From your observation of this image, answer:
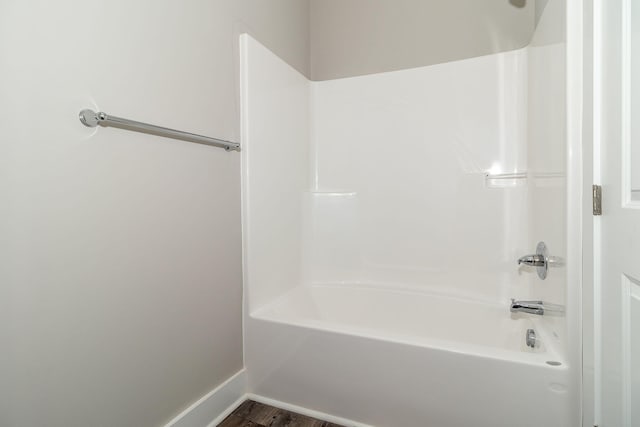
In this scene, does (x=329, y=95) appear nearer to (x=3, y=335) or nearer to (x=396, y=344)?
(x=396, y=344)

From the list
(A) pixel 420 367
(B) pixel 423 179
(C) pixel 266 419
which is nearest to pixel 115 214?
(C) pixel 266 419

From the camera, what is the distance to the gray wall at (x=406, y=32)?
1.80 metres

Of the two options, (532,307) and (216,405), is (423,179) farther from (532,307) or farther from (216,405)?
(216,405)

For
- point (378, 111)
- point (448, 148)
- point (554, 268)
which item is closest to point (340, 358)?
point (554, 268)

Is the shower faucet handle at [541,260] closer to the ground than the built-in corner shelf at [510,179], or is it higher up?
closer to the ground

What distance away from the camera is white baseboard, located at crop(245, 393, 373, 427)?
4.57ft

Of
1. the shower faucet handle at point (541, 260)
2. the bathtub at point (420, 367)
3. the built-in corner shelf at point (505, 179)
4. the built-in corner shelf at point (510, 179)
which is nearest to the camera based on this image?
the bathtub at point (420, 367)

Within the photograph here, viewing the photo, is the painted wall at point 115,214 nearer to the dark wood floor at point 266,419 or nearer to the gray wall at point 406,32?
the dark wood floor at point 266,419

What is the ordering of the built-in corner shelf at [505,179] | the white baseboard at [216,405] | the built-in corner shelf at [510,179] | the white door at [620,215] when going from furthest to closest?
the built-in corner shelf at [505,179]
the built-in corner shelf at [510,179]
the white baseboard at [216,405]
the white door at [620,215]

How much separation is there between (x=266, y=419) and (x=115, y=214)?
1.10 meters

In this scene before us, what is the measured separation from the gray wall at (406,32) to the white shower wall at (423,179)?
3.5 inches

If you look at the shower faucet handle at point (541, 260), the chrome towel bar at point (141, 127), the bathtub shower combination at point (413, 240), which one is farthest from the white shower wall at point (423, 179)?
the chrome towel bar at point (141, 127)

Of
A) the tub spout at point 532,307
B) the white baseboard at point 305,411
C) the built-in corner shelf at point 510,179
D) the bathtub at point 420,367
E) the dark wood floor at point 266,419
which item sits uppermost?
the built-in corner shelf at point 510,179

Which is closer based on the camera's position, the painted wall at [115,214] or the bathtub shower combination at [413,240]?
the painted wall at [115,214]
